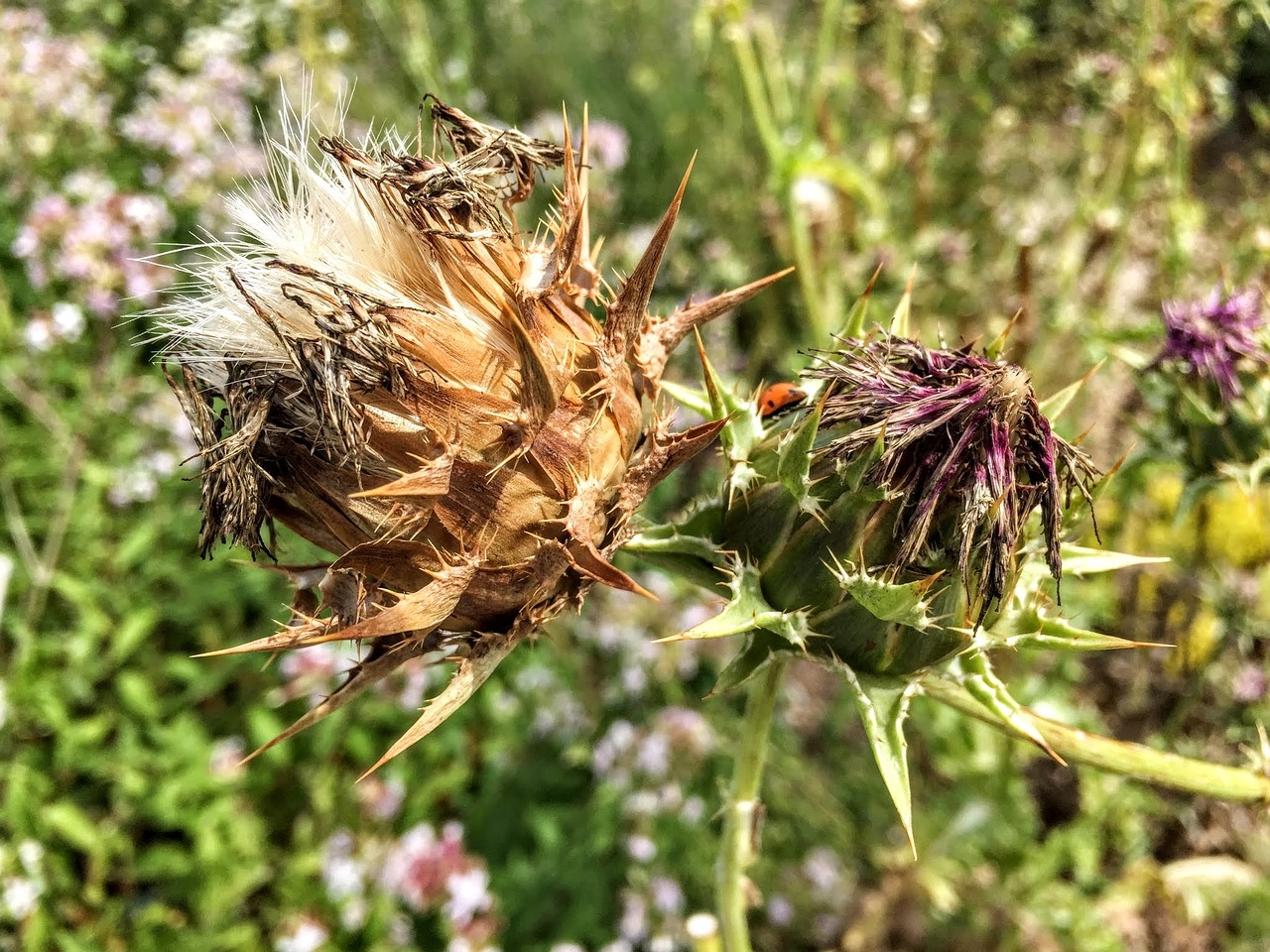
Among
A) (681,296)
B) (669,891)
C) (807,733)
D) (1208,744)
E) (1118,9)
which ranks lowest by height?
(807,733)

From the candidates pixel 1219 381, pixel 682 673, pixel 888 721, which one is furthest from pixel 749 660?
pixel 682 673

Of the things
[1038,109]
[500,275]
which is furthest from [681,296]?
→ [500,275]

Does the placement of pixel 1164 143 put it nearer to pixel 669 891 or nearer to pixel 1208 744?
pixel 1208 744

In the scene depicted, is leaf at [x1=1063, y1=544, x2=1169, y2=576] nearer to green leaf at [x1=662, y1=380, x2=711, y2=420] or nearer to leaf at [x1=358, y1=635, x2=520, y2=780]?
green leaf at [x1=662, y1=380, x2=711, y2=420]

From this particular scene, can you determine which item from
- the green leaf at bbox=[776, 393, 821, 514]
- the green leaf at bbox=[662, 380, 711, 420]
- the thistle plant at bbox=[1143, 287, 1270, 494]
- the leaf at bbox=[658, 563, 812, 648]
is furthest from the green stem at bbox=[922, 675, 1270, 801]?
the thistle plant at bbox=[1143, 287, 1270, 494]

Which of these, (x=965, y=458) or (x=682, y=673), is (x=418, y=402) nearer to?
(x=965, y=458)

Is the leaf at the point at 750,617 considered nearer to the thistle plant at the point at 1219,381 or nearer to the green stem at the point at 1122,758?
Answer: the green stem at the point at 1122,758
